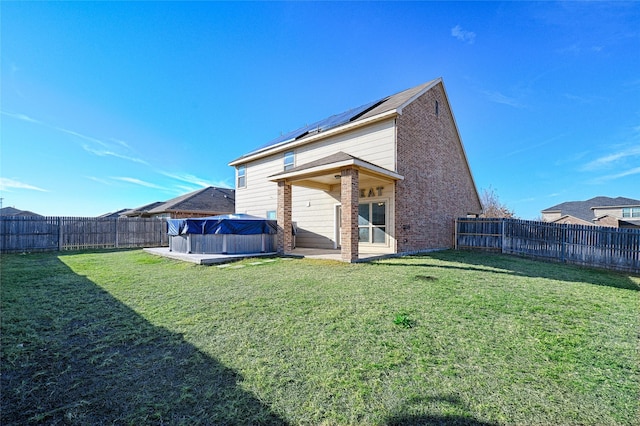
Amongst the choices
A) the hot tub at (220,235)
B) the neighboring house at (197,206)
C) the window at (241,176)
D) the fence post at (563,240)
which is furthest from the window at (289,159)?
the neighboring house at (197,206)

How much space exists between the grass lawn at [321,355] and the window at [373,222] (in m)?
4.89

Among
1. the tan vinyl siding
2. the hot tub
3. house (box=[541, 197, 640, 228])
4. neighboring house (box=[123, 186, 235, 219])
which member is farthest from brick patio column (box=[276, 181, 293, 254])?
house (box=[541, 197, 640, 228])

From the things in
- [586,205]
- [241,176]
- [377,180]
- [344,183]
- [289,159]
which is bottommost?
[344,183]

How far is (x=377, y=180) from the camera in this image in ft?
33.0

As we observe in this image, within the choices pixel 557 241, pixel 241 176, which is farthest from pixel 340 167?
pixel 241 176

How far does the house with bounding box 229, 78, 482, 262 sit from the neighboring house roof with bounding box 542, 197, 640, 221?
29824mm

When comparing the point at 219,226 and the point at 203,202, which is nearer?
the point at 219,226

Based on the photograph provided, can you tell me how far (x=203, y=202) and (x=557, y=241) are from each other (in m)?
23.9

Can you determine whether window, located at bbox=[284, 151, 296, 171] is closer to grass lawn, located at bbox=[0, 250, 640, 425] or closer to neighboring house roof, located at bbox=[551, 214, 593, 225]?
grass lawn, located at bbox=[0, 250, 640, 425]

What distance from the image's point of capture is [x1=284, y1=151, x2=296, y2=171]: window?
531 inches

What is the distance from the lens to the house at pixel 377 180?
9047 millimetres

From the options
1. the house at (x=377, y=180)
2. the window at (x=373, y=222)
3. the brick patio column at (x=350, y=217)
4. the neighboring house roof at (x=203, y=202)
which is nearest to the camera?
the brick patio column at (x=350, y=217)

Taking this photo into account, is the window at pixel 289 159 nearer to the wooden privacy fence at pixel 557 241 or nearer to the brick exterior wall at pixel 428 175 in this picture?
the brick exterior wall at pixel 428 175

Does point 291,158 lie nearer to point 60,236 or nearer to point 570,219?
point 60,236
